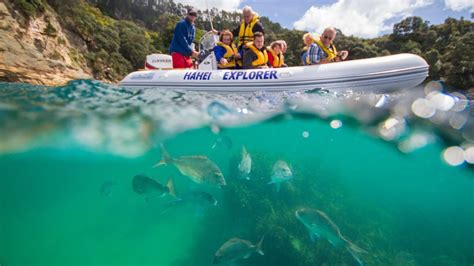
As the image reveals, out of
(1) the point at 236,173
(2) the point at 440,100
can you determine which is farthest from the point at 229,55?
(2) the point at 440,100

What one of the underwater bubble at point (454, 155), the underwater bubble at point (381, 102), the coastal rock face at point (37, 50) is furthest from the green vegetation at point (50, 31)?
the underwater bubble at point (454, 155)

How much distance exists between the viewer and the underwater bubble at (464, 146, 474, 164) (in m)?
8.62

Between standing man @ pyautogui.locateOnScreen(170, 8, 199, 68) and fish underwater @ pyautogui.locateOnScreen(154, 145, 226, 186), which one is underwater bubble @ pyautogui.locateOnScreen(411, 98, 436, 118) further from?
standing man @ pyautogui.locateOnScreen(170, 8, 199, 68)

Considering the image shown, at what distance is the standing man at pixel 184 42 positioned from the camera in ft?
31.1

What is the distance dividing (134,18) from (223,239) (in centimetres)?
5769

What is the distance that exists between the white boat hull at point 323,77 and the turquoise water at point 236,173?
1.03 feet

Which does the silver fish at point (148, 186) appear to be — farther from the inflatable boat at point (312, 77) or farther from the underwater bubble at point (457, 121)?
the underwater bubble at point (457, 121)

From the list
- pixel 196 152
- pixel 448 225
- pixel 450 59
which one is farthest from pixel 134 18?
pixel 448 225

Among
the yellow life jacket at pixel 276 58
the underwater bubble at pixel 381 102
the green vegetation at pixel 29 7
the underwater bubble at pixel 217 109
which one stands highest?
the yellow life jacket at pixel 276 58

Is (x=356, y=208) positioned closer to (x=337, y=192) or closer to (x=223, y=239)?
(x=337, y=192)

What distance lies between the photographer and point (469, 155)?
8.77 meters

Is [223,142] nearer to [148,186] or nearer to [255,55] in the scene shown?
[255,55]

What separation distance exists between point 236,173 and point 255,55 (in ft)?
11.4

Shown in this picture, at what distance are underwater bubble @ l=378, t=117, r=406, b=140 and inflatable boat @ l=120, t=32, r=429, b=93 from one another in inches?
36.3
